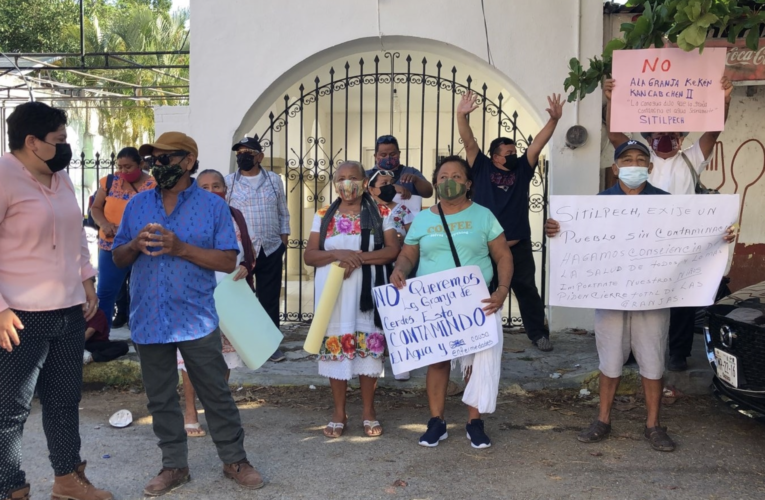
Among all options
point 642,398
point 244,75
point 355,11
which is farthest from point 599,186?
point 244,75

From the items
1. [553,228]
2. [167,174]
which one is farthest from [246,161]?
[553,228]

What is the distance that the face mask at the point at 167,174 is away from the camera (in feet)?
11.6

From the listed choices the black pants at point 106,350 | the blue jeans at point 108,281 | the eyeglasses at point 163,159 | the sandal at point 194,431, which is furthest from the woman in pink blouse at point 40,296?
the blue jeans at point 108,281

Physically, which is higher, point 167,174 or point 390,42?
point 390,42

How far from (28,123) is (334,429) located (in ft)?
8.54

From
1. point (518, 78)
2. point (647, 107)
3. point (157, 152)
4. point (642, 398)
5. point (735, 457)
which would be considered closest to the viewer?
point (157, 152)

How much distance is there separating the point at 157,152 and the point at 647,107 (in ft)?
10.1

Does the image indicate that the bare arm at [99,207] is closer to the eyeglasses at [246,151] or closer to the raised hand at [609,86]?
the eyeglasses at [246,151]

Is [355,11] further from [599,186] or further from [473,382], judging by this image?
[473,382]

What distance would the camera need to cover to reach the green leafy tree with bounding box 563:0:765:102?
395cm

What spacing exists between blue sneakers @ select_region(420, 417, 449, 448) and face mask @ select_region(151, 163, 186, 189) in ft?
7.20

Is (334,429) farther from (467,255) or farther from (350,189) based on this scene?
(350,189)

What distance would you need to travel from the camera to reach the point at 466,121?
498 centimetres

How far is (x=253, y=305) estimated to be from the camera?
170 inches
